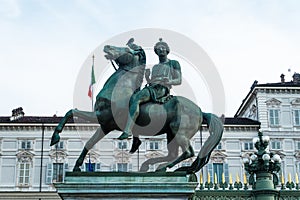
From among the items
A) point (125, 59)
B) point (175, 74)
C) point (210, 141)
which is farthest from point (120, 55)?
point (210, 141)

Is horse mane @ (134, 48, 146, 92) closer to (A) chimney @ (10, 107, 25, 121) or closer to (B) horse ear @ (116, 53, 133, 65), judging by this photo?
(B) horse ear @ (116, 53, 133, 65)

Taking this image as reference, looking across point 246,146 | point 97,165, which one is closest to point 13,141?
point 97,165

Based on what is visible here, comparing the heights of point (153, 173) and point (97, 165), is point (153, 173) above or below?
below

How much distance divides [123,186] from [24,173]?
44.4 metres

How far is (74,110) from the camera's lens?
12914 mm

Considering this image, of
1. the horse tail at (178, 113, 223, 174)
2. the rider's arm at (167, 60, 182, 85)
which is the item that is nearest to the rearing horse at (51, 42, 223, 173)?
the horse tail at (178, 113, 223, 174)

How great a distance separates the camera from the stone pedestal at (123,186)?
11.6 m

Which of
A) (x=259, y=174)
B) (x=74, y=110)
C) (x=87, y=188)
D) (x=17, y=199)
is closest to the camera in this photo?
(x=87, y=188)

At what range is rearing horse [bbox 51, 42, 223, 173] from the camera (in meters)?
12.7

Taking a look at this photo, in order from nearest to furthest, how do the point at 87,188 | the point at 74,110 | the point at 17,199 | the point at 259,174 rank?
the point at 87,188 < the point at 74,110 < the point at 259,174 < the point at 17,199

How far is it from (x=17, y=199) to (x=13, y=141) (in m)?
5.67

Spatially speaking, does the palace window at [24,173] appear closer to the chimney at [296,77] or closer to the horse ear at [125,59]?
the chimney at [296,77]

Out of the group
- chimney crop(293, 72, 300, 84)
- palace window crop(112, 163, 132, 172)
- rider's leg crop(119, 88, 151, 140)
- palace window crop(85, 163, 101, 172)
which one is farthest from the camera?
chimney crop(293, 72, 300, 84)

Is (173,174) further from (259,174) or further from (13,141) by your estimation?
(13,141)
